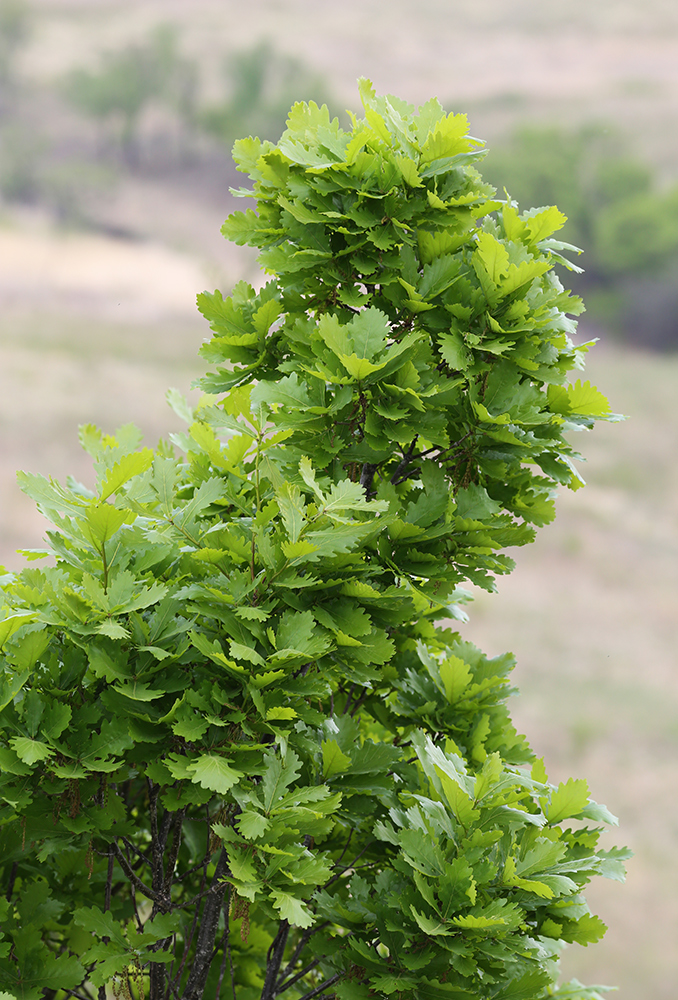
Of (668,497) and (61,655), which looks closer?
(61,655)

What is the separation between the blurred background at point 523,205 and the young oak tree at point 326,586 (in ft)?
16.4

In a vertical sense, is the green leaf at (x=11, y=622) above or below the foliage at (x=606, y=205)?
below

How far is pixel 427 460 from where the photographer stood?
4.45 ft

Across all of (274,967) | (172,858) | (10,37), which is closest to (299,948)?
(274,967)

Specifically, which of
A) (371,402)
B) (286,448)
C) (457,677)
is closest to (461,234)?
(371,402)

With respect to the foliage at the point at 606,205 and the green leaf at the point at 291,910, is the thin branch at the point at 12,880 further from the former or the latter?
the foliage at the point at 606,205

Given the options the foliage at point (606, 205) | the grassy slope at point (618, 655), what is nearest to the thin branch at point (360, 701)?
the grassy slope at point (618, 655)

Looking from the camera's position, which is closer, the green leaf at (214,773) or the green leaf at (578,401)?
the green leaf at (214,773)

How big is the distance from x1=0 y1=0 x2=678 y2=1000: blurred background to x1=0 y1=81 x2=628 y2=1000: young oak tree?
499 centimetres

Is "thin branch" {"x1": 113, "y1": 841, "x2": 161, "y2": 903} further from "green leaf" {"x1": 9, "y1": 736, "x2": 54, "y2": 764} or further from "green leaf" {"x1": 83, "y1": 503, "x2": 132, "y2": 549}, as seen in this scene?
"green leaf" {"x1": 83, "y1": 503, "x2": 132, "y2": 549}

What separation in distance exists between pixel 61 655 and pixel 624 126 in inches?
751

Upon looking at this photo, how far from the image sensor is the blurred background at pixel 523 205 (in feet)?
26.1

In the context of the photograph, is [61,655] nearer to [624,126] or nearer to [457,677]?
[457,677]

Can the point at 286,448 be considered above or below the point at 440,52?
below
